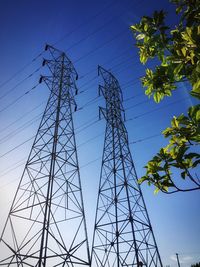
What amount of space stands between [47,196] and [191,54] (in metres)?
8.94

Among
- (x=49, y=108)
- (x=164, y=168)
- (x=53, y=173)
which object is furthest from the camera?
(x=49, y=108)

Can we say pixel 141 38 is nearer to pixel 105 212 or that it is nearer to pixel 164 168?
pixel 164 168

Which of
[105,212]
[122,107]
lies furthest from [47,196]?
[122,107]

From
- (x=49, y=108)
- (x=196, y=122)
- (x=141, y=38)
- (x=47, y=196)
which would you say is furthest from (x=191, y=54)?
(x=49, y=108)

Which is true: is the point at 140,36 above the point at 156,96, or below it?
above

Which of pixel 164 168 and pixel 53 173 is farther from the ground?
pixel 53 173

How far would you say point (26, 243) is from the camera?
365 inches

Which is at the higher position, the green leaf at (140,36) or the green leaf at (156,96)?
the green leaf at (140,36)

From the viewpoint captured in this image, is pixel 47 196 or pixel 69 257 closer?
pixel 69 257

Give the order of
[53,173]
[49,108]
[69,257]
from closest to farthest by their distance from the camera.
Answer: [69,257]
[53,173]
[49,108]

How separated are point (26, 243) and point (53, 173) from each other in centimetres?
289

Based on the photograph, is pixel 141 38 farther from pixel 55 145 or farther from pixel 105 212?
pixel 105 212

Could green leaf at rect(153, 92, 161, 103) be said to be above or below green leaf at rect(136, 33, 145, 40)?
below

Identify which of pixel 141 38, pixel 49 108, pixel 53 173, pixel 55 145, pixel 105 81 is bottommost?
pixel 141 38
